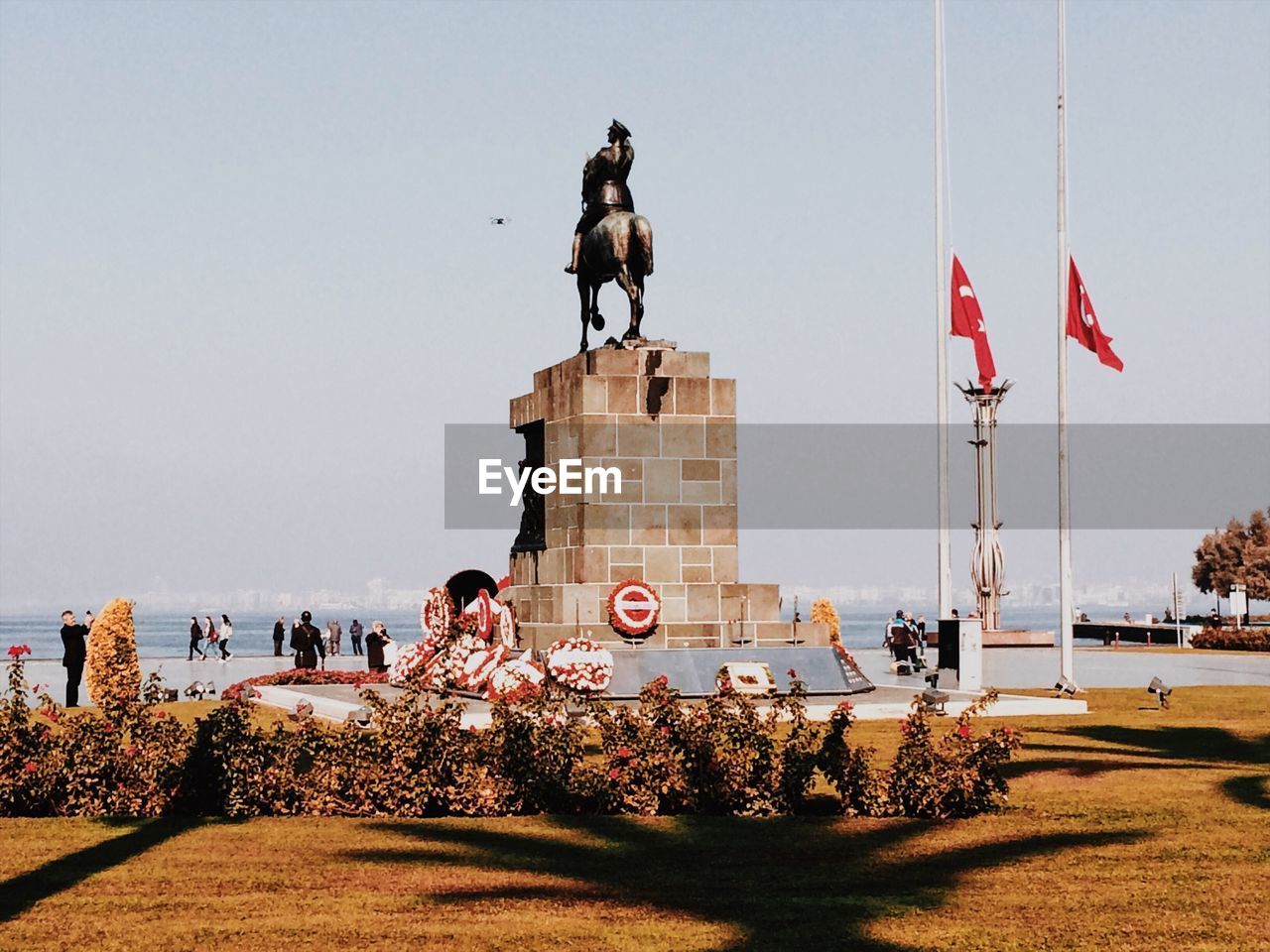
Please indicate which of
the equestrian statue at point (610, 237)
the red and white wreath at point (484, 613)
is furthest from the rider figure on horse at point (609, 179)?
the red and white wreath at point (484, 613)

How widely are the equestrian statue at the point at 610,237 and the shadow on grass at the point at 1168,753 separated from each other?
393 inches

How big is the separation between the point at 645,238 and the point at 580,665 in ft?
25.6

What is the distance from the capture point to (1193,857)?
12.9 meters

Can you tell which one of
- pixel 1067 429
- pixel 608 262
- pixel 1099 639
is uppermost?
pixel 608 262

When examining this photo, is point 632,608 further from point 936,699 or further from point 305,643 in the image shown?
point 305,643

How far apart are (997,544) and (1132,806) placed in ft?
120

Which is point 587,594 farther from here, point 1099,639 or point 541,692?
point 1099,639

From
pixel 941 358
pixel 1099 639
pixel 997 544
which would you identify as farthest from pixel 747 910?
pixel 1099 639

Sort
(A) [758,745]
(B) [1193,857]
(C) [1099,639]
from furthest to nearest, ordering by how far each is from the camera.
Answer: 1. (C) [1099,639]
2. (A) [758,745]
3. (B) [1193,857]

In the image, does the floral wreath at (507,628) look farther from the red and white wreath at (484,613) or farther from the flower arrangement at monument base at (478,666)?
the flower arrangement at monument base at (478,666)

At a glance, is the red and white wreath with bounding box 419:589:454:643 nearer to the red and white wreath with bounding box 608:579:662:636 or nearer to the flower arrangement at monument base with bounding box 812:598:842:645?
the red and white wreath with bounding box 608:579:662:636

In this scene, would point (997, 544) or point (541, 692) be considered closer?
point (541, 692)

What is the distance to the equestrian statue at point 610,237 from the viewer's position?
90.1ft

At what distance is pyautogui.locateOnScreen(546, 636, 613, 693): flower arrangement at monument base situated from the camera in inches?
910
